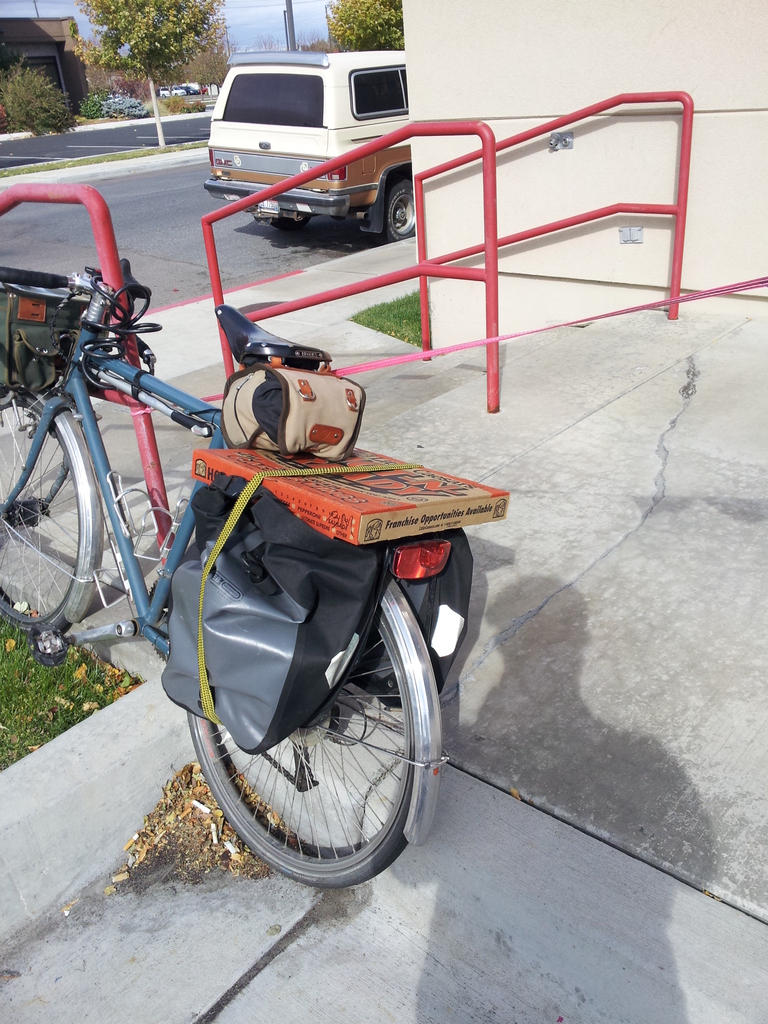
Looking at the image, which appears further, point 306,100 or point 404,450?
point 306,100

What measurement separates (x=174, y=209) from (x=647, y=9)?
11492 millimetres

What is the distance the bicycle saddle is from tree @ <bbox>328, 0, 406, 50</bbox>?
2283cm

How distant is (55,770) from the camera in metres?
2.49

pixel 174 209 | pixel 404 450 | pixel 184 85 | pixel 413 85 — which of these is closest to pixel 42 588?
pixel 404 450

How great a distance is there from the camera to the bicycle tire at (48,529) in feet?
9.75

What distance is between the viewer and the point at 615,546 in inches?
133

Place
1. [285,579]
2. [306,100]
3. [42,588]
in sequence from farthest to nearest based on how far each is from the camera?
[306,100] < [42,588] < [285,579]

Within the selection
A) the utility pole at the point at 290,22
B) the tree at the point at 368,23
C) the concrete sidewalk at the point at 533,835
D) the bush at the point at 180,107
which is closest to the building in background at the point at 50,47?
the bush at the point at 180,107

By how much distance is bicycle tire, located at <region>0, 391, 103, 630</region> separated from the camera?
9.75 ft

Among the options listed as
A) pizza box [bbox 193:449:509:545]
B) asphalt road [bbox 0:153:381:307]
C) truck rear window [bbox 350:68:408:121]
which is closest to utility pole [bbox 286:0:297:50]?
asphalt road [bbox 0:153:381:307]

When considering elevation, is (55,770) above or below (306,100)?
below

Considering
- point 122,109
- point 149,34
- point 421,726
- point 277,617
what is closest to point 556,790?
point 421,726

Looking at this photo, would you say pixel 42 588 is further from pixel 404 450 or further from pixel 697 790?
pixel 697 790

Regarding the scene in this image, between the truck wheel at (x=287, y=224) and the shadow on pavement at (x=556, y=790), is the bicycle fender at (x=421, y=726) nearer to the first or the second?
the shadow on pavement at (x=556, y=790)
